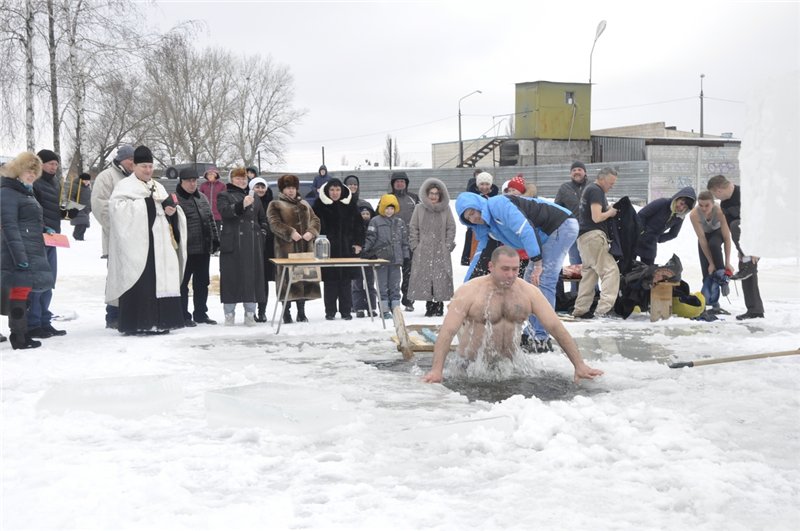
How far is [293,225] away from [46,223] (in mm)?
2700

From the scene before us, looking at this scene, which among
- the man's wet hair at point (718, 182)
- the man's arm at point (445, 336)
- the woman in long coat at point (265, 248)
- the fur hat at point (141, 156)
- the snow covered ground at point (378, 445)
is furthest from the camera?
the woman in long coat at point (265, 248)

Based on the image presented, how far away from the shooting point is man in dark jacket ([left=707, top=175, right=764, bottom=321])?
9227 millimetres

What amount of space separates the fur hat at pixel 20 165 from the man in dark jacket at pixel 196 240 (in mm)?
1822

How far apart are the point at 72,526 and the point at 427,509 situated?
1.47 metres

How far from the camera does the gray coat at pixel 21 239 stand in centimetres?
720

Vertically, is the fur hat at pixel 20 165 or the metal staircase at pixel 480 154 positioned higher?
the metal staircase at pixel 480 154

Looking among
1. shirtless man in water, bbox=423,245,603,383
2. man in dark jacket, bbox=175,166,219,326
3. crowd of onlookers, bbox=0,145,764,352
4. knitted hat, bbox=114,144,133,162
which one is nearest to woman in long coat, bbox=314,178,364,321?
crowd of onlookers, bbox=0,145,764,352

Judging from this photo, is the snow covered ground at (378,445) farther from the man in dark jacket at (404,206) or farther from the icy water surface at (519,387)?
the man in dark jacket at (404,206)

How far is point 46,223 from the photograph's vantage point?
8.37 m

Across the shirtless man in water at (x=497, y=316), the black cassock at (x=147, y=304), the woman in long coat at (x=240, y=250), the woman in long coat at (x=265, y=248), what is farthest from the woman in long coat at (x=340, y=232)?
the shirtless man in water at (x=497, y=316)

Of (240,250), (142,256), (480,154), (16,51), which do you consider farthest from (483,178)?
(480,154)

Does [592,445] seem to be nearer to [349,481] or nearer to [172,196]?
[349,481]

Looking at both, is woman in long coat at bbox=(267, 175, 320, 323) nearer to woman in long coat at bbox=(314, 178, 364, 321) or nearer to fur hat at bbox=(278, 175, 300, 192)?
fur hat at bbox=(278, 175, 300, 192)

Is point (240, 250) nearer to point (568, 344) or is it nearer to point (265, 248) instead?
point (265, 248)
